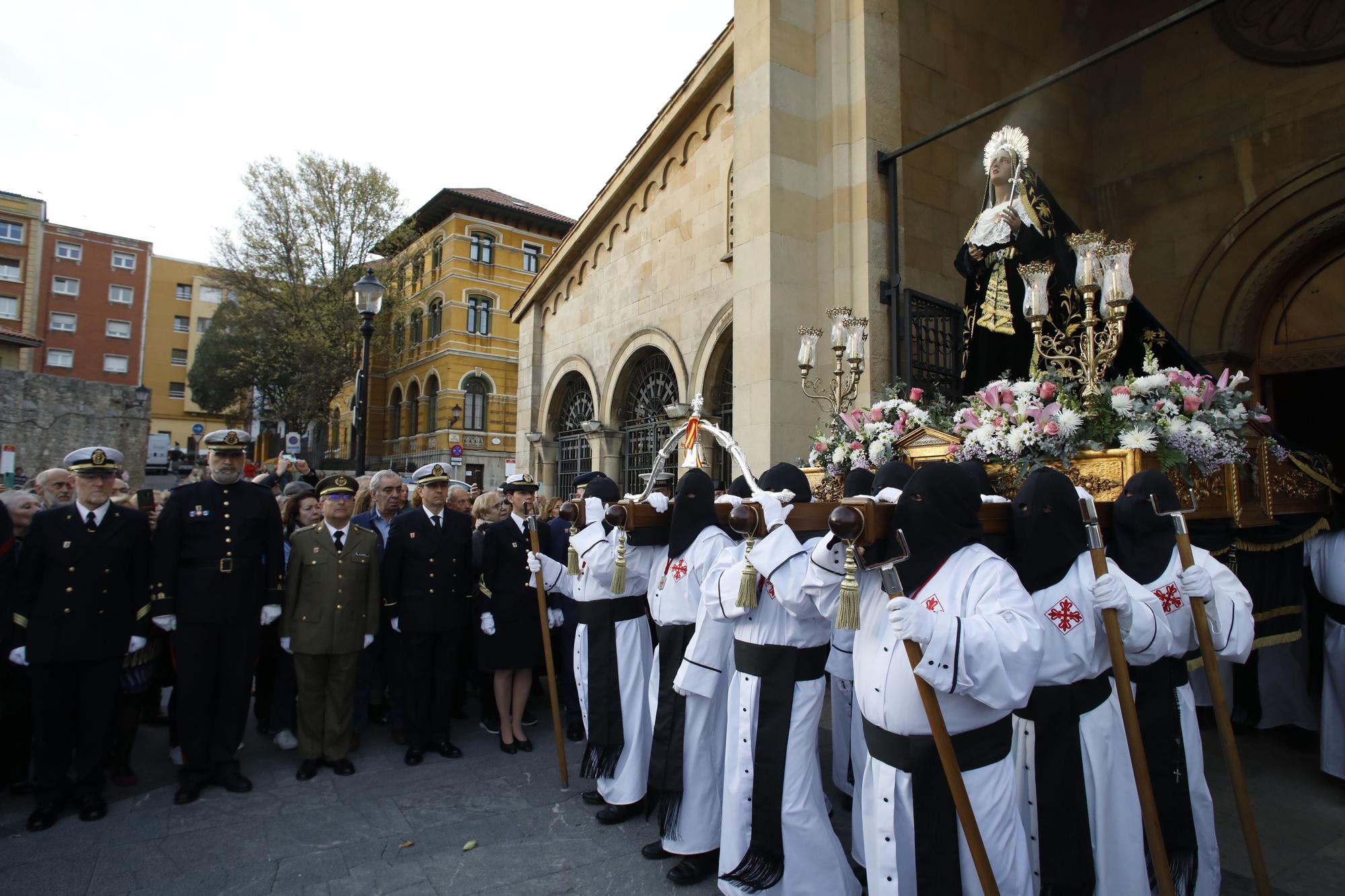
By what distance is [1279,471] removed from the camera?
5.35 metres

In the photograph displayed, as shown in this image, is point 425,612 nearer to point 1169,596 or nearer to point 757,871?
point 757,871

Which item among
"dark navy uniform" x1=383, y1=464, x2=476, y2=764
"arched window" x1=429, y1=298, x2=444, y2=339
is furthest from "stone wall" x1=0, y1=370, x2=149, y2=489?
"dark navy uniform" x1=383, y1=464, x2=476, y2=764

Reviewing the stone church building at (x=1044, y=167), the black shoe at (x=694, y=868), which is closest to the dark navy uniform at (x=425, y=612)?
the black shoe at (x=694, y=868)

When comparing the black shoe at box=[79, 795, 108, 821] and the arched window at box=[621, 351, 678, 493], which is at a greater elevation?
the arched window at box=[621, 351, 678, 493]

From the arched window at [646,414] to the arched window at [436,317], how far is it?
21.2 m

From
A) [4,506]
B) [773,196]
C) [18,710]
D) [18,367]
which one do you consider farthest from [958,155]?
[18,367]

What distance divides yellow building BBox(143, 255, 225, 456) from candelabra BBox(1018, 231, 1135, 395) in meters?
54.7

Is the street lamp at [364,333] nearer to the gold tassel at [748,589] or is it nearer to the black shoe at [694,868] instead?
the black shoe at [694,868]

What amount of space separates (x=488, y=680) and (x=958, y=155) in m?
7.60

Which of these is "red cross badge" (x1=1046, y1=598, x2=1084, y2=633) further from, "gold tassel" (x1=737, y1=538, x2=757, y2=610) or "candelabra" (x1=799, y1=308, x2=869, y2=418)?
"candelabra" (x1=799, y1=308, x2=869, y2=418)

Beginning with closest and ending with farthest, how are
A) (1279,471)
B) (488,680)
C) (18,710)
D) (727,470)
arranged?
(18,710) < (1279,471) < (488,680) < (727,470)

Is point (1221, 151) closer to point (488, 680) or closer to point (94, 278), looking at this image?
point (488, 680)

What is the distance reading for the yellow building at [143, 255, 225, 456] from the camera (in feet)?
167

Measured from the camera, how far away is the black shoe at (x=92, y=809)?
448cm
